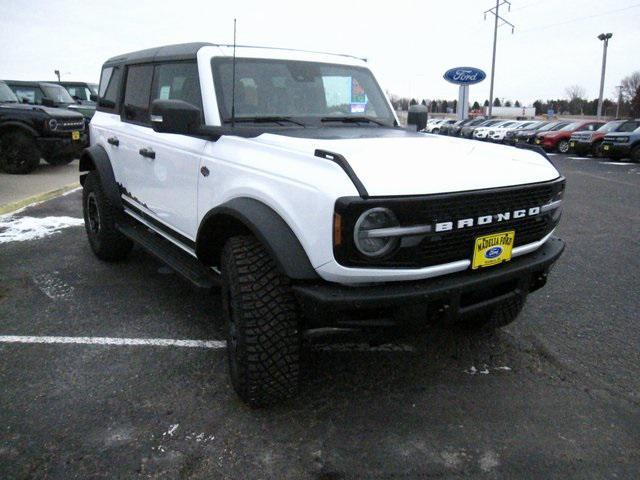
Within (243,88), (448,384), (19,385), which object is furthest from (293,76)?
(19,385)

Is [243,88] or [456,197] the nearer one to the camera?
[456,197]

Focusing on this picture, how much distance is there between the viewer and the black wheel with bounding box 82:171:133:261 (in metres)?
4.84

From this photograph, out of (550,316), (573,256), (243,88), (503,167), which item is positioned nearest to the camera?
(503,167)

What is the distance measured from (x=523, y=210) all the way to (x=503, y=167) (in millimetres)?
242

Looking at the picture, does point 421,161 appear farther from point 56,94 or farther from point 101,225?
point 56,94

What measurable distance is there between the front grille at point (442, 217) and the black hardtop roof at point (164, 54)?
195cm

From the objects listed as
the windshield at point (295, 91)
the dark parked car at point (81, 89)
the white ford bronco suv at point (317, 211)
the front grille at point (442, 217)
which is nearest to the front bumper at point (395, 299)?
the white ford bronco suv at point (317, 211)

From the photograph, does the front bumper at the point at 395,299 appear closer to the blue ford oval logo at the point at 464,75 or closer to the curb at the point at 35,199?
the curb at the point at 35,199

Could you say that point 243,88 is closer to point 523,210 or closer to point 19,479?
point 523,210

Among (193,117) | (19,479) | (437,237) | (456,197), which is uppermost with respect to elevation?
(193,117)

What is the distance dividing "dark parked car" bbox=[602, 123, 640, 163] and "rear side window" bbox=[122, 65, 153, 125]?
1713cm

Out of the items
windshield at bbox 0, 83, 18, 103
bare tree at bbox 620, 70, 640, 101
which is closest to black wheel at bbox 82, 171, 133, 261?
windshield at bbox 0, 83, 18, 103

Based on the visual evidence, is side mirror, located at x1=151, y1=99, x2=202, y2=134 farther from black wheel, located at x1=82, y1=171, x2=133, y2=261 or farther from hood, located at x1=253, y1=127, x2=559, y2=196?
black wheel, located at x1=82, y1=171, x2=133, y2=261

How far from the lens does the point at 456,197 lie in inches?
95.9
